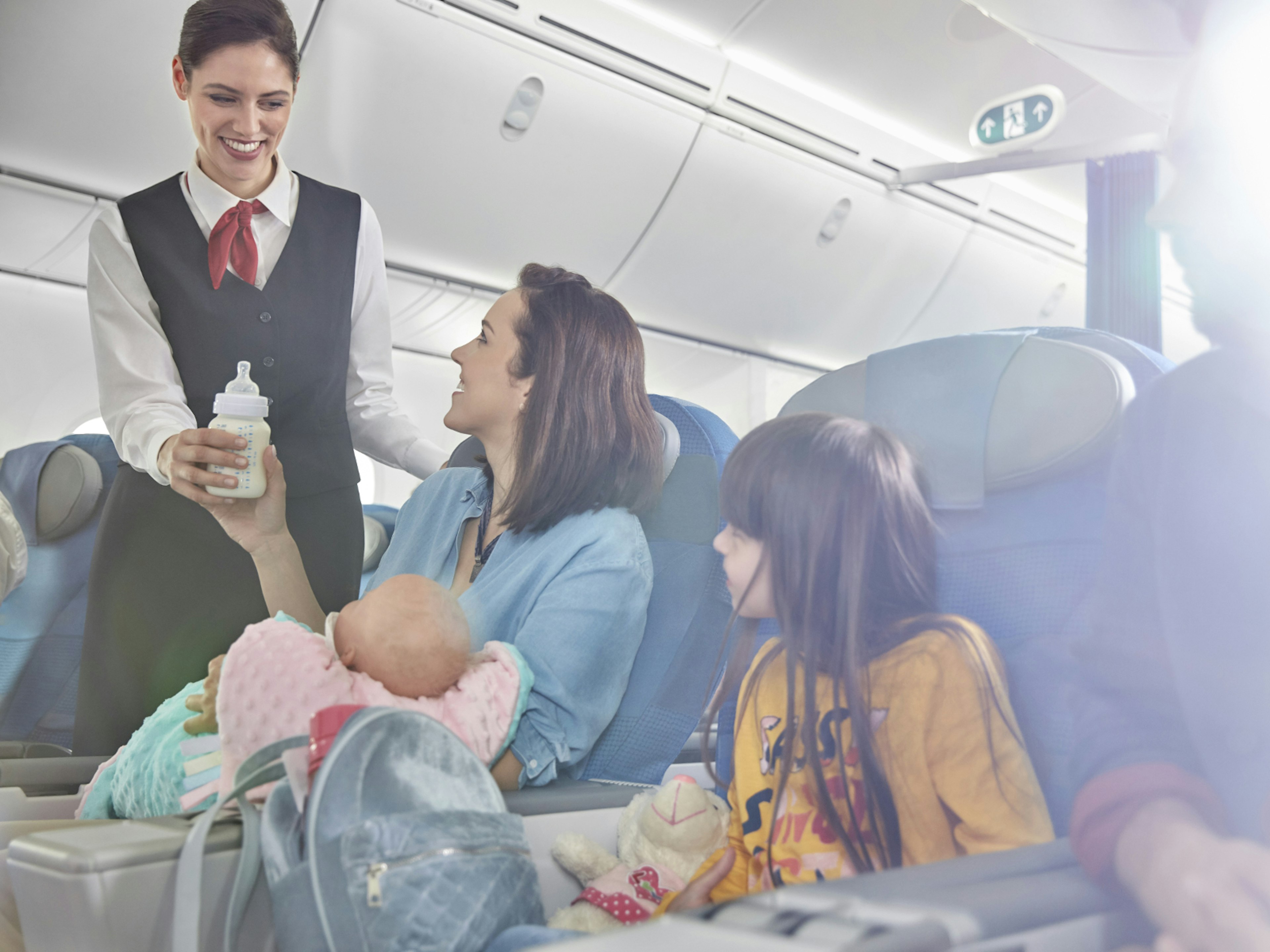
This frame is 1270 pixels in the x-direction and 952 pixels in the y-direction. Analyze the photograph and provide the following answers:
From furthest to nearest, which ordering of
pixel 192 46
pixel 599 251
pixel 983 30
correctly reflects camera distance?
pixel 599 251 → pixel 192 46 → pixel 983 30

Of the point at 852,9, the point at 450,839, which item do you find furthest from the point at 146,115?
the point at 450,839

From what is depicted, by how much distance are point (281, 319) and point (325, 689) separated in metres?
0.83

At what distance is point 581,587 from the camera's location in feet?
4.81

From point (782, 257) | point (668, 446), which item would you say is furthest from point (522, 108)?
point (668, 446)

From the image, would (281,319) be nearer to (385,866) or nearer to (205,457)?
(205,457)

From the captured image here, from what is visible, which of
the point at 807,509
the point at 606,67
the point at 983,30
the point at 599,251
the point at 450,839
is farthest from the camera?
the point at 599,251

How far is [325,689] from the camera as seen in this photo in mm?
1142

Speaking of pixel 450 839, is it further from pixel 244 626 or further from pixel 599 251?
pixel 599 251

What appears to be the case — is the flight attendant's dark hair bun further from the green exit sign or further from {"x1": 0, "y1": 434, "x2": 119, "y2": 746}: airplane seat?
{"x1": 0, "y1": 434, "x2": 119, "y2": 746}: airplane seat

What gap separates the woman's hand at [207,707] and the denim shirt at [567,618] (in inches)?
12.5

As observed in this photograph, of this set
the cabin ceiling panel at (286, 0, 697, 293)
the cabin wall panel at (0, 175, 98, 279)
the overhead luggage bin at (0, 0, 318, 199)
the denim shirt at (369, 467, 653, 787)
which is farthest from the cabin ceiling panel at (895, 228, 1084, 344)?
the cabin wall panel at (0, 175, 98, 279)

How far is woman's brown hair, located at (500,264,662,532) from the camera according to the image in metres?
1.57

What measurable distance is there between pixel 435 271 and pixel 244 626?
1986 mm

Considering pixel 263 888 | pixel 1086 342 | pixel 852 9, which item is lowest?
pixel 263 888
